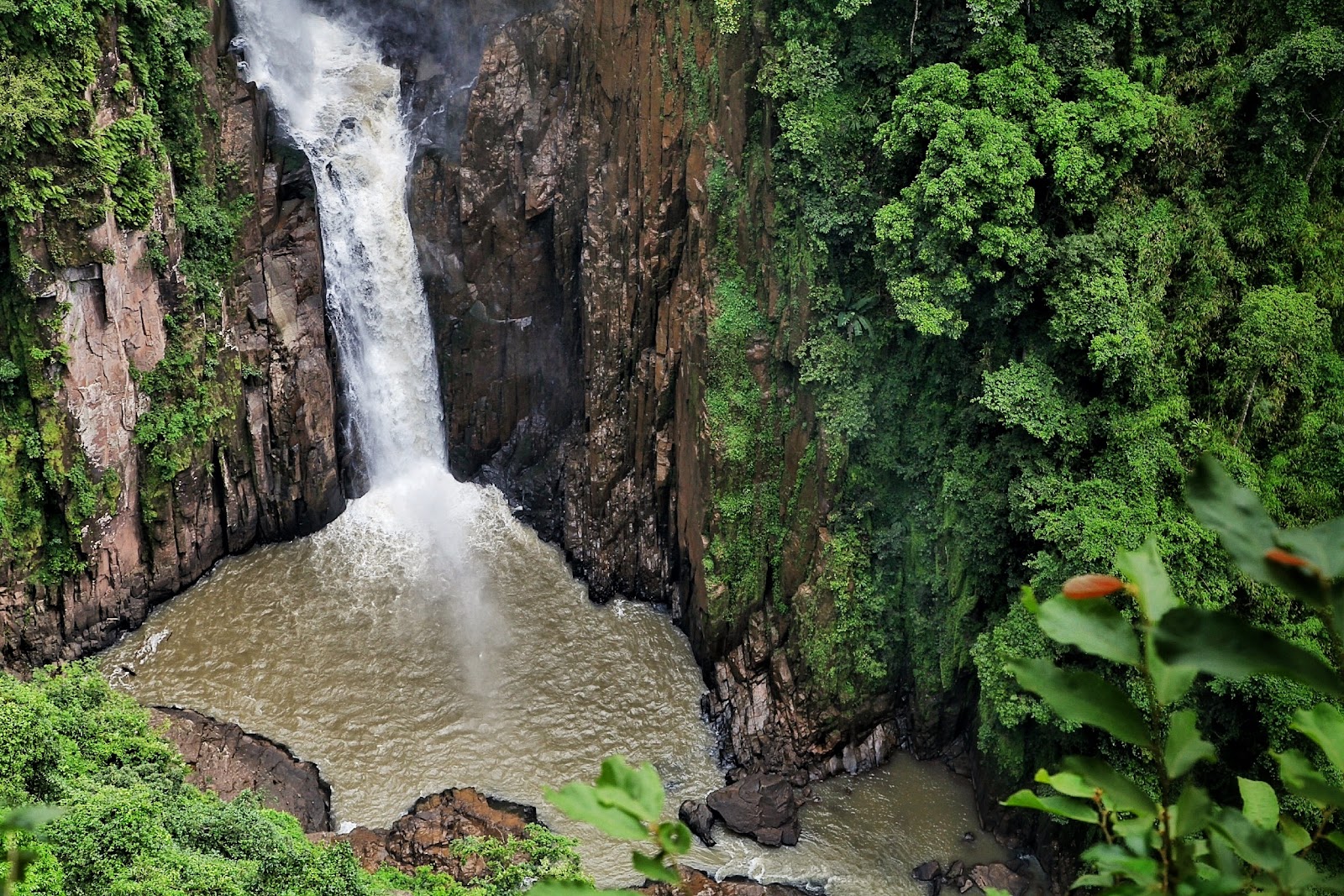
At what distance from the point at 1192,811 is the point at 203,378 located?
53.0ft

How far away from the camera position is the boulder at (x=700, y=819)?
42.3 ft

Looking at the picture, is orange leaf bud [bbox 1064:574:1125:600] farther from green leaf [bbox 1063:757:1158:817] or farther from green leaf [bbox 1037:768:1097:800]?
green leaf [bbox 1037:768:1097:800]

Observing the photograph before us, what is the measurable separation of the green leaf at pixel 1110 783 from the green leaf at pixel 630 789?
0.57m

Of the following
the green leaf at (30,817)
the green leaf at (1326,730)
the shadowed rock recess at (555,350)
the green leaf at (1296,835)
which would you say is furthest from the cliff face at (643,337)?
the green leaf at (30,817)

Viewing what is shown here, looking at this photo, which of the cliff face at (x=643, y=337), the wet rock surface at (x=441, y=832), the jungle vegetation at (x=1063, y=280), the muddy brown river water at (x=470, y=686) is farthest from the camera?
the cliff face at (x=643, y=337)

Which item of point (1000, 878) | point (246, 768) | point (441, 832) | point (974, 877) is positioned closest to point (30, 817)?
point (441, 832)

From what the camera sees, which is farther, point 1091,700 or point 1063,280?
point 1063,280

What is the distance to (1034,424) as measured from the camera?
1086 centimetres

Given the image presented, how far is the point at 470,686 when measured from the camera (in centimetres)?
1487

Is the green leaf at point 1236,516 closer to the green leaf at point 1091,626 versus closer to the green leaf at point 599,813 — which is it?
the green leaf at point 1091,626

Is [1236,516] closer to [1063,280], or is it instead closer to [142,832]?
[142,832]

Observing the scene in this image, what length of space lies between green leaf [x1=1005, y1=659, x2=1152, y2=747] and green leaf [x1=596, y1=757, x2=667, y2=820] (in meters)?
0.49

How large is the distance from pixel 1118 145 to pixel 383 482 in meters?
12.8

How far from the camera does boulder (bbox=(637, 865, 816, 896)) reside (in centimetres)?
1198
